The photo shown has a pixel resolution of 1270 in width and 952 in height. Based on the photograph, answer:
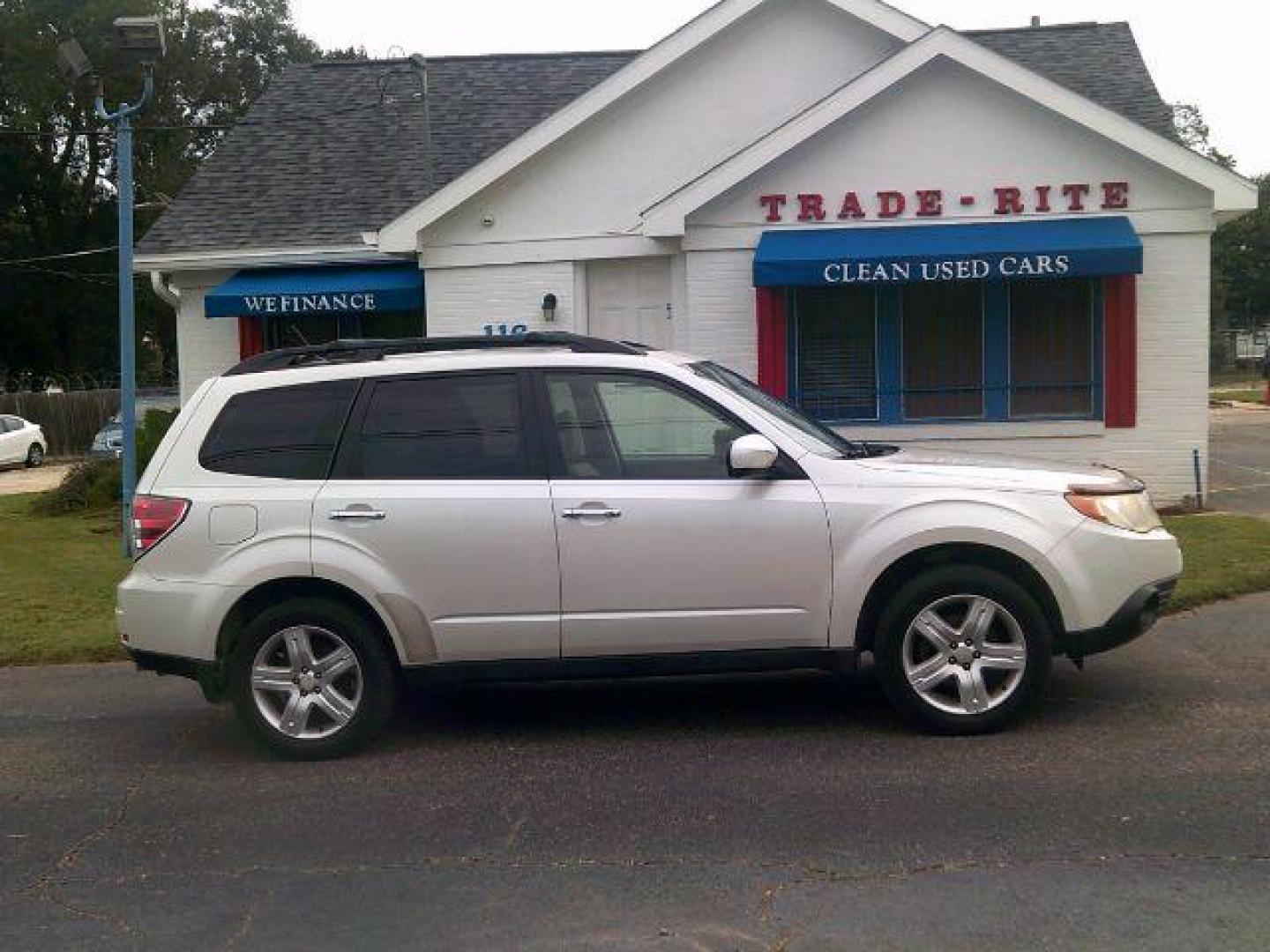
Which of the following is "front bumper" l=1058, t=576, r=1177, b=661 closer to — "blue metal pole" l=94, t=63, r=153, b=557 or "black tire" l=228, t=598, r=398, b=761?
"black tire" l=228, t=598, r=398, b=761

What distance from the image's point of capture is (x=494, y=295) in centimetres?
1505

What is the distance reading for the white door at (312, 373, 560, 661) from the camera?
6.35 m

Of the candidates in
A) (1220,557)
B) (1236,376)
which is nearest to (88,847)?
(1220,557)

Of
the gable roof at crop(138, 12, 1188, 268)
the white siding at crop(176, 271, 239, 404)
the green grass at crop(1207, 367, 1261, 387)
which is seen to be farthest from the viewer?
the green grass at crop(1207, 367, 1261, 387)

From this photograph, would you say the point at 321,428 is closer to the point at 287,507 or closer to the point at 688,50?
the point at 287,507

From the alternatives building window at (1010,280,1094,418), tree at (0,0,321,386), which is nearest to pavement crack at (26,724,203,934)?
building window at (1010,280,1094,418)

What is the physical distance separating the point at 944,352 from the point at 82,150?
45.1 m

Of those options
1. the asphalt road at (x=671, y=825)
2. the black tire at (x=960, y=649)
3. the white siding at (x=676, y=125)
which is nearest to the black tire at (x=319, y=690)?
the asphalt road at (x=671, y=825)

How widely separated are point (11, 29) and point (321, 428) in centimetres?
4899

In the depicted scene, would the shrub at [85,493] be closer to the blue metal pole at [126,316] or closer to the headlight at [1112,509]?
the blue metal pole at [126,316]

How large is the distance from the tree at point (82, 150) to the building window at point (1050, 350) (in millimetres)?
39026

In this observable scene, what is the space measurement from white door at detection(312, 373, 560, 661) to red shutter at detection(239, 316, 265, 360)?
10373 mm

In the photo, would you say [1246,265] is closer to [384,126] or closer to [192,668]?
[384,126]

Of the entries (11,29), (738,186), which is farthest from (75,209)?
(738,186)
